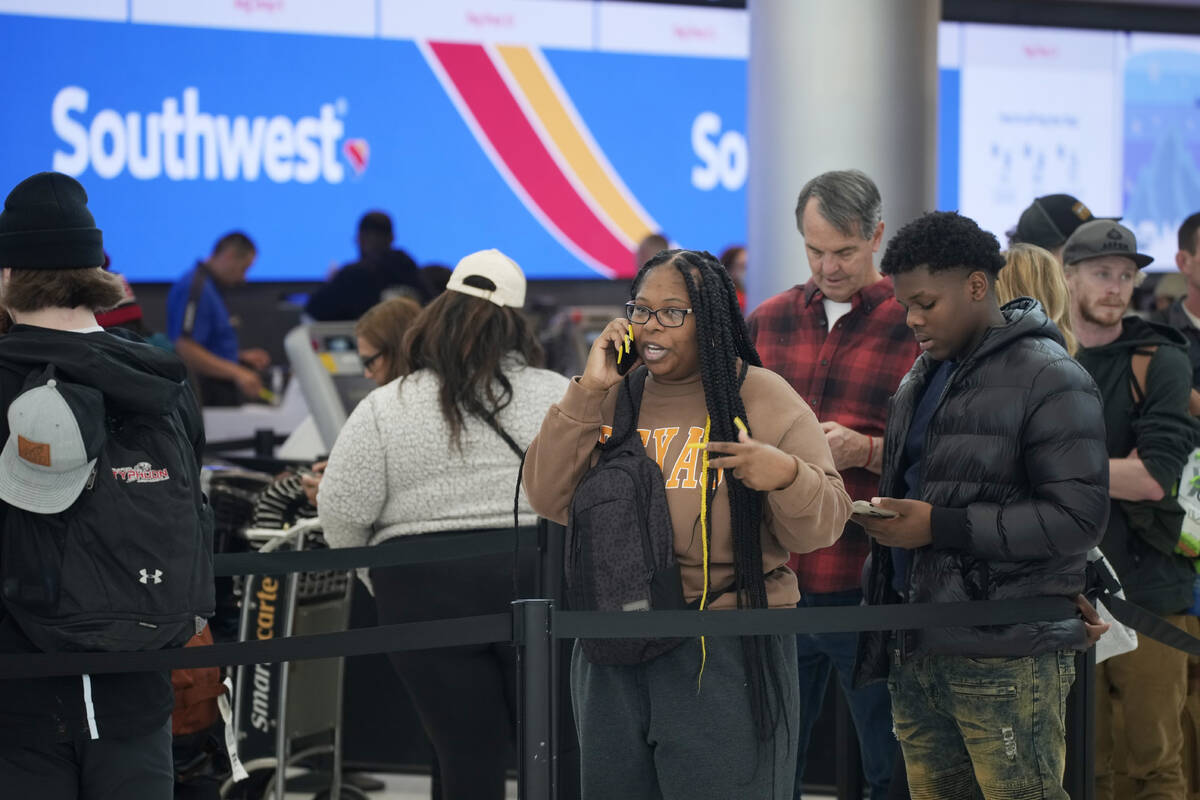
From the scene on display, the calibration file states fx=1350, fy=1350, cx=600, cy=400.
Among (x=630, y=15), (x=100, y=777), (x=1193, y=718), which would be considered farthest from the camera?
(x=630, y=15)

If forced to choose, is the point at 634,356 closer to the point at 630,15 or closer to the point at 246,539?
the point at 246,539

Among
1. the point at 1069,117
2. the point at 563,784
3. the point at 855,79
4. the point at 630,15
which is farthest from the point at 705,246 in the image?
the point at 563,784

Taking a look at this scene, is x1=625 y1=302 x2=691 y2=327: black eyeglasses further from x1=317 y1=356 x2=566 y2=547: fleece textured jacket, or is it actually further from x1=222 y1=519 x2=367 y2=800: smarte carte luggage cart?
x1=222 y1=519 x2=367 y2=800: smarte carte luggage cart

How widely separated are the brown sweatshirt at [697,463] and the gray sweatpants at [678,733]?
0.41ft

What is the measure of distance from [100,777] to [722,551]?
105cm

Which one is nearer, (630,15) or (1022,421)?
(1022,421)

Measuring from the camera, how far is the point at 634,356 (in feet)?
7.65

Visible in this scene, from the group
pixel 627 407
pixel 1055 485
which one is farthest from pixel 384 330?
pixel 1055 485

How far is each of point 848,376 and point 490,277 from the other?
32.9 inches

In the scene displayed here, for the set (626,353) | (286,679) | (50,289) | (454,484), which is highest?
(50,289)

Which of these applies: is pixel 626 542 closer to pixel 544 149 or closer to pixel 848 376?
pixel 848 376

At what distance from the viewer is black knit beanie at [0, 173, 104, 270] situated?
2.11 m

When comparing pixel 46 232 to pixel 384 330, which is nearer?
pixel 46 232

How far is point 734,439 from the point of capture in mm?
2225
